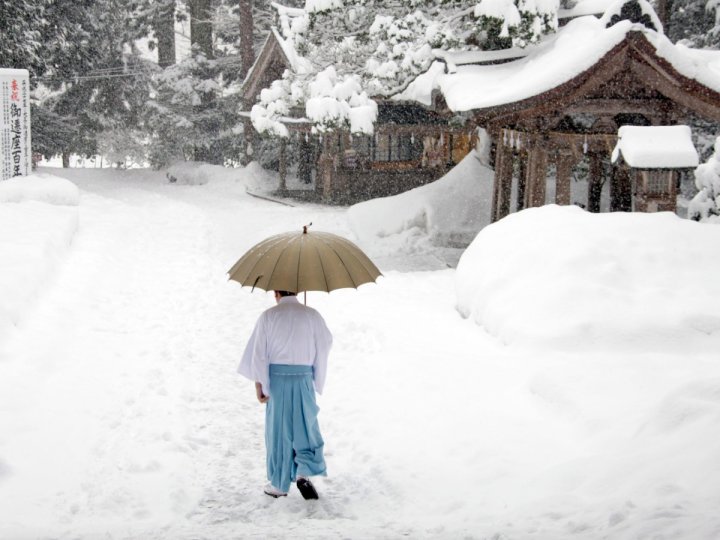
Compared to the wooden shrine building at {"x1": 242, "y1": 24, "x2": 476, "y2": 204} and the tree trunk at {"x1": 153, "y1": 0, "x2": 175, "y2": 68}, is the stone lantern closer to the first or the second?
the wooden shrine building at {"x1": 242, "y1": 24, "x2": 476, "y2": 204}

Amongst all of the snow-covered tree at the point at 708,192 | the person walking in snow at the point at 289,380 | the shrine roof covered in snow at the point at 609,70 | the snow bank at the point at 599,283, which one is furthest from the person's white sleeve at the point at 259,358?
the snow-covered tree at the point at 708,192

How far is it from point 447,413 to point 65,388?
139 inches

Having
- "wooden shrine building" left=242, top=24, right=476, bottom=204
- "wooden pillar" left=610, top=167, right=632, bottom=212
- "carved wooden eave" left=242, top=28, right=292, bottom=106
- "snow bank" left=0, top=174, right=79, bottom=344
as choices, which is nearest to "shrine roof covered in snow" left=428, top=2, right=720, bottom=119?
"wooden pillar" left=610, top=167, right=632, bottom=212

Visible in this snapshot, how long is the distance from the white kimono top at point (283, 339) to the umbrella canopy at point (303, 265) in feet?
0.70

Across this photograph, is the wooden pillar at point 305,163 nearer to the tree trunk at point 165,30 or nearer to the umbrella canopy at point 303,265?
the tree trunk at point 165,30

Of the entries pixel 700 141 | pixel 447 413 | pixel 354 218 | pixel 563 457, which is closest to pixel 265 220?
pixel 354 218

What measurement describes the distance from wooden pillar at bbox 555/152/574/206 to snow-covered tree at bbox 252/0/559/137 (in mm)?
2391

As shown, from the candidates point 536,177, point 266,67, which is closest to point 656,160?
point 536,177

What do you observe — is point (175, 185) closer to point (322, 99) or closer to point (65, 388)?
point (322, 99)

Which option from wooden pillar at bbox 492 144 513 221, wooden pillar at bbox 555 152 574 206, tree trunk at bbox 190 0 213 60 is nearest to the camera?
wooden pillar at bbox 555 152 574 206

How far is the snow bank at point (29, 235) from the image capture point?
9422 mm

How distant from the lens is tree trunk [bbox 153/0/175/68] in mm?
34500

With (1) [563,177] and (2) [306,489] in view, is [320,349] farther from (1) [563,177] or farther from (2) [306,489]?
(1) [563,177]

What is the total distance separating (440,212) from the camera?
16.6 m
